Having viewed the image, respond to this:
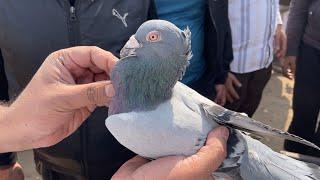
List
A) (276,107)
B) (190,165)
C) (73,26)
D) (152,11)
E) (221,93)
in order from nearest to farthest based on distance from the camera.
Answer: (190,165)
(73,26)
(152,11)
(221,93)
(276,107)

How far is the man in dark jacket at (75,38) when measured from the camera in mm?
1406

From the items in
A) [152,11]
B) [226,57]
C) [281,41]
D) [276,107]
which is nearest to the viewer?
[152,11]

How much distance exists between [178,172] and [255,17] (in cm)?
117

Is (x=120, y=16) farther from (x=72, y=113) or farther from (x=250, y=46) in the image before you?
(x=250, y=46)

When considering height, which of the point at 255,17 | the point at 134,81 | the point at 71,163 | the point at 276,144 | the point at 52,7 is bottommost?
the point at 276,144

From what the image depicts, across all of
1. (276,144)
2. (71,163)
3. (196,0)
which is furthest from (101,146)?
(276,144)

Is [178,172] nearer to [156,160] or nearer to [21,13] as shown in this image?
[156,160]

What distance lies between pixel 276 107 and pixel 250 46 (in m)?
1.57

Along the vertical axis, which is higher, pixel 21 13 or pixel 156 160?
pixel 21 13

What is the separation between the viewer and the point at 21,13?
143cm

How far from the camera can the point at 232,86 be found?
221cm

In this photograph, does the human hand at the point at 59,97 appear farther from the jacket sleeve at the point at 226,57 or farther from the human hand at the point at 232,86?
the human hand at the point at 232,86

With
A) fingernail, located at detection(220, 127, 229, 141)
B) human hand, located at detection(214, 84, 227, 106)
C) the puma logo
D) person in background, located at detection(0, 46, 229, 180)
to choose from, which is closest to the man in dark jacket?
the puma logo

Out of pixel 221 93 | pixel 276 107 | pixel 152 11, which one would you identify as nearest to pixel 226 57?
pixel 221 93
